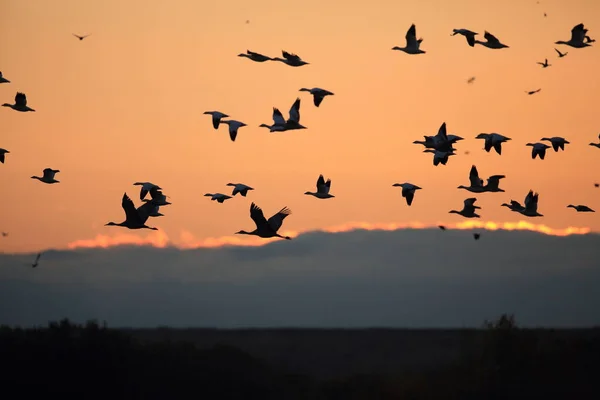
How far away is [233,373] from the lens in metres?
85.6

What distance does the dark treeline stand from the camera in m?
78.6

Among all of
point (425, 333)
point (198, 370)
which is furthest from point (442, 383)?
point (425, 333)

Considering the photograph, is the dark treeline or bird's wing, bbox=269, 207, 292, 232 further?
the dark treeline

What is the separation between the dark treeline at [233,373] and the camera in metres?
78.6

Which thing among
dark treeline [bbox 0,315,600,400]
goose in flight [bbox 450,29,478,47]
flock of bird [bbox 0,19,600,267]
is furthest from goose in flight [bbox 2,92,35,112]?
dark treeline [bbox 0,315,600,400]

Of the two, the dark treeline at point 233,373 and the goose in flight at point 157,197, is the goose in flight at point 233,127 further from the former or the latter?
the dark treeline at point 233,373

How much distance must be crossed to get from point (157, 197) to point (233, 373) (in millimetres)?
32915

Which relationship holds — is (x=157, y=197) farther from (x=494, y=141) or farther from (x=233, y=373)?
(x=233, y=373)

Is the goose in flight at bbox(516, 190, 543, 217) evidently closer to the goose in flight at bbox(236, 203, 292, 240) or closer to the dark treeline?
the goose in flight at bbox(236, 203, 292, 240)

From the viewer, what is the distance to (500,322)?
8638 cm

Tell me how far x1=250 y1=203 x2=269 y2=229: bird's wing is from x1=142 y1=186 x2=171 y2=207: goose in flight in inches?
250

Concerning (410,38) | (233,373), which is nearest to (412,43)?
(410,38)

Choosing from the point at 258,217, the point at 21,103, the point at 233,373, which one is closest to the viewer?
the point at 258,217

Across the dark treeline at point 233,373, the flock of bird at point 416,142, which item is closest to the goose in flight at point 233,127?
the flock of bird at point 416,142
